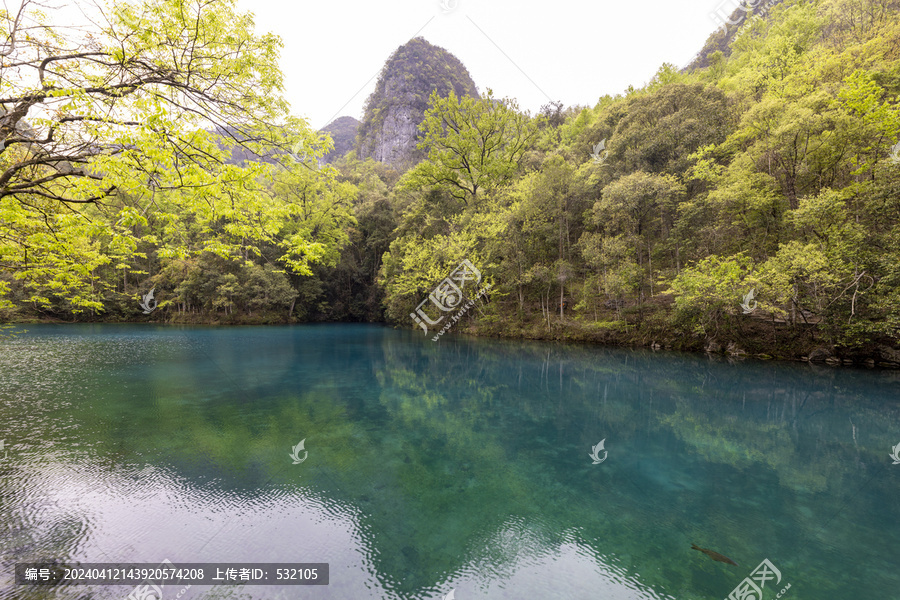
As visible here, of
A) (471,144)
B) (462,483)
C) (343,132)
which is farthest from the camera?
(343,132)

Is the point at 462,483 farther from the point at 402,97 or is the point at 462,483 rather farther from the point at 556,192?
the point at 402,97

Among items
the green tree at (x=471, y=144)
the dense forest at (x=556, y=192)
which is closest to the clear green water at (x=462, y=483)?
the dense forest at (x=556, y=192)

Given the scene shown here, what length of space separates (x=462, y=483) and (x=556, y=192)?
1928 centimetres

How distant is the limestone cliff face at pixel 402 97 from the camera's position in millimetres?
72438

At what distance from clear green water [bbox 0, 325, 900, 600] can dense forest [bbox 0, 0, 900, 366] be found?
2741 millimetres

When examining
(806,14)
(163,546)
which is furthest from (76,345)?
(806,14)

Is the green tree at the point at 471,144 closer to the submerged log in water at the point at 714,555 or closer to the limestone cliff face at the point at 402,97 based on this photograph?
the submerged log in water at the point at 714,555

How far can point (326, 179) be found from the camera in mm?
5559

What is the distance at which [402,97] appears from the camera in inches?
2987

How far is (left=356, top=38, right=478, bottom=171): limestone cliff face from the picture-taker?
72.4 m

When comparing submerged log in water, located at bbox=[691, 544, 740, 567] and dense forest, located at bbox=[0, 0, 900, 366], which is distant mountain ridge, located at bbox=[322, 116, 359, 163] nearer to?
dense forest, located at bbox=[0, 0, 900, 366]

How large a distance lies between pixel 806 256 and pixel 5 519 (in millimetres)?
20476

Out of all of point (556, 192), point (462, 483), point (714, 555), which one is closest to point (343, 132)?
point (556, 192)

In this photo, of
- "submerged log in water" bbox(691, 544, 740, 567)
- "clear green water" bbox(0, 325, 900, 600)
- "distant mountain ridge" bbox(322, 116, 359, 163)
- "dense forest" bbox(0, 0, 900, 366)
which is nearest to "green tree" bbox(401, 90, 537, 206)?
"dense forest" bbox(0, 0, 900, 366)
